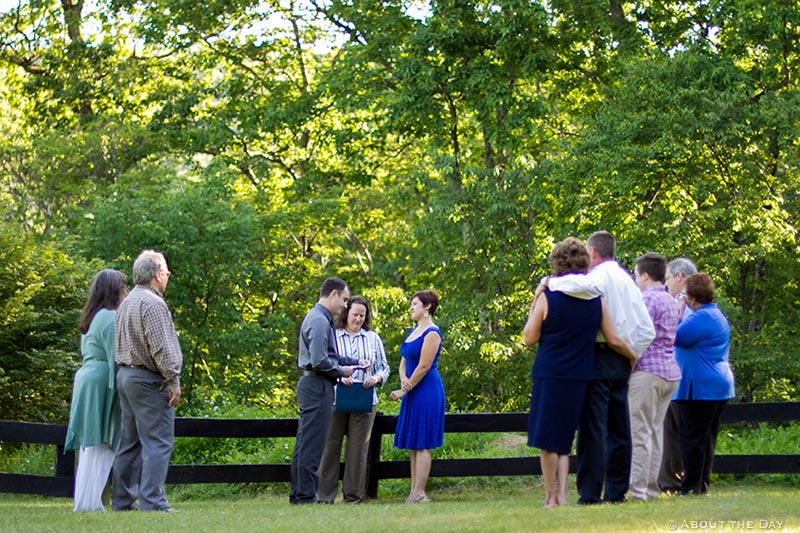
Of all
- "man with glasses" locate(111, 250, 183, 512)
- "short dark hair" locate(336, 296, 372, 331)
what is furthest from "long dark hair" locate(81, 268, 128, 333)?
"short dark hair" locate(336, 296, 372, 331)

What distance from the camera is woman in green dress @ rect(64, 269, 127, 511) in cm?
825

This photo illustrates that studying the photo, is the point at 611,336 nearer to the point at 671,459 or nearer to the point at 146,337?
the point at 671,459

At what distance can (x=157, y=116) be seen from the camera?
24812 millimetres

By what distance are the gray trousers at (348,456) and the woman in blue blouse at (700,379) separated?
276 centimetres

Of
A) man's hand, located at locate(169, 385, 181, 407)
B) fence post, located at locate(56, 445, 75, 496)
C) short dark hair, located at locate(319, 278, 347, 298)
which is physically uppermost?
short dark hair, located at locate(319, 278, 347, 298)

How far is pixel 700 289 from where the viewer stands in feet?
26.8

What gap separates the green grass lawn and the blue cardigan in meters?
0.79

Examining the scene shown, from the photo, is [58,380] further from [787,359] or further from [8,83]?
[8,83]

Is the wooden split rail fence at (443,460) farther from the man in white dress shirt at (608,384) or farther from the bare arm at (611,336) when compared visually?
the bare arm at (611,336)

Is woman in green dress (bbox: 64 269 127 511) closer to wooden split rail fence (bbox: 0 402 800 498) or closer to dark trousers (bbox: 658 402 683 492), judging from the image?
wooden split rail fence (bbox: 0 402 800 498)

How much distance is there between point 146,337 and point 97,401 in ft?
2.46

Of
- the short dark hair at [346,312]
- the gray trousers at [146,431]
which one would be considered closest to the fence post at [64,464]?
the gray trousers at [146,431]

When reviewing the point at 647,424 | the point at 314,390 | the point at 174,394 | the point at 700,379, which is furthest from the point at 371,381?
the point at 700,379

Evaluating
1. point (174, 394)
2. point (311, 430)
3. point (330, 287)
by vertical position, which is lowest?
point (311, 430)
